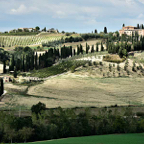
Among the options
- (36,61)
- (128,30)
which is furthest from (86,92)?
(128,30)

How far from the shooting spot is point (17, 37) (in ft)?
638

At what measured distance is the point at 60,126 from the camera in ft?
163

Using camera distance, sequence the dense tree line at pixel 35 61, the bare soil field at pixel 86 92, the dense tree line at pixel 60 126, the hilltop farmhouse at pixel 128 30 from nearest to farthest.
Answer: the dense tree line at pixel 60 126, the bare soil field at pixel 86 92, the dense tree line at pixel 35 61, the hilltop farmhouse at pixel 128 30

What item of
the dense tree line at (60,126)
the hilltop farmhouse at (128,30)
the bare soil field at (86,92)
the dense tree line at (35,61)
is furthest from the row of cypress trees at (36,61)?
the hilltop farmhouse at (128,30)

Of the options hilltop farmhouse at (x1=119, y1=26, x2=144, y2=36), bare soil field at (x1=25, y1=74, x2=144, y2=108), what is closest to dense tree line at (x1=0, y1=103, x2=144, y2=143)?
bare soil field at (x1=25, y1=74, x2=144, y2=108)

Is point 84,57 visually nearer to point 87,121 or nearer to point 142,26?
point 87,121

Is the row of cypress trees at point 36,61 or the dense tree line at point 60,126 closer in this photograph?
the dense tree line at point 60,126

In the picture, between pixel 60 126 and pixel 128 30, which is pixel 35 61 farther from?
pixel 128 30

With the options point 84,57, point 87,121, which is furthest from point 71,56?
point 87,121

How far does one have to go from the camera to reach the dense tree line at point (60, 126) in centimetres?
4703

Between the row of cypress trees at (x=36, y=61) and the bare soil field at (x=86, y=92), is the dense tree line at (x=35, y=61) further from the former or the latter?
the bare soil field at (x=86, y=92)

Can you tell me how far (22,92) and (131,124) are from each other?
110 feet

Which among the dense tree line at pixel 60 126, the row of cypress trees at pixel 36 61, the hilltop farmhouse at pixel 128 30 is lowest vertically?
the dense tree line at pixel 60 126

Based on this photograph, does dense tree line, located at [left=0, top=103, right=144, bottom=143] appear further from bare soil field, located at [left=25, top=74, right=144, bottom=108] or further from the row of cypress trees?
the row of cypress trees
